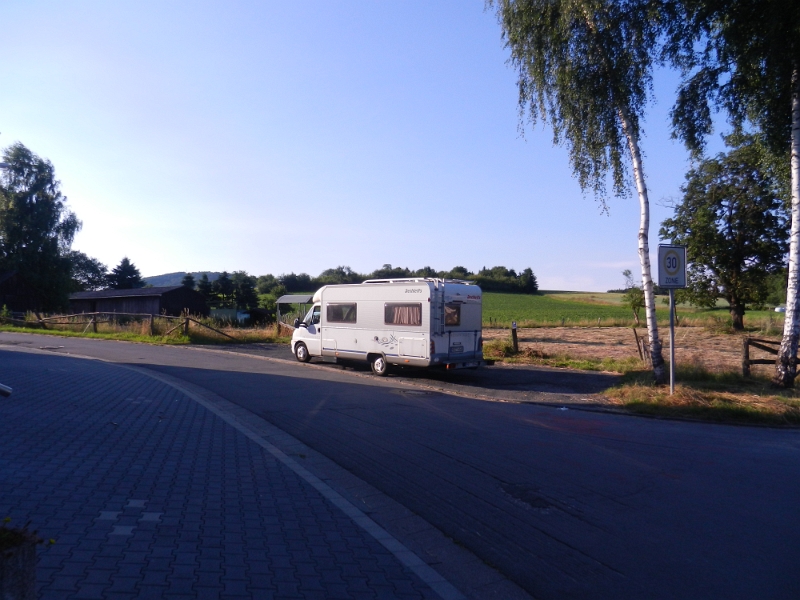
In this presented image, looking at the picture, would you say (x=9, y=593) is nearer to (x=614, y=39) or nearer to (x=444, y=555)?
(x=444, y=555)

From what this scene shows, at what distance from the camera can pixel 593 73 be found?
14445 millimetres

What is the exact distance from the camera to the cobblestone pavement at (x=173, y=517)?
433 cm

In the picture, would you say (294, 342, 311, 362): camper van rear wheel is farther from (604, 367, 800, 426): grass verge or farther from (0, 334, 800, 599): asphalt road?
(604, 367, 800, 426): grass verge

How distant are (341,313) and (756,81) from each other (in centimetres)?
1265

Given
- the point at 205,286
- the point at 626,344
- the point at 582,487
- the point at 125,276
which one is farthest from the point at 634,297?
the point at 125,276

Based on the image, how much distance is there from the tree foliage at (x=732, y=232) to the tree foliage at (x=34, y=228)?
46205mm

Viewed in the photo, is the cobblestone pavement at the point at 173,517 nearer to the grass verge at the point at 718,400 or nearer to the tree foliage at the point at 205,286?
the grass verge at the point at 718,400

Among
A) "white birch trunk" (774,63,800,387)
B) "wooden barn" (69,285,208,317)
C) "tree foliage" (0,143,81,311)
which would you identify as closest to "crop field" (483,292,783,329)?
"white birch trunk" (774,63,800,387)

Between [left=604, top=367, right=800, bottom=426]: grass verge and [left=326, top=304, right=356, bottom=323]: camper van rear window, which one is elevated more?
[left=326, top=304, right=356, bottom=323]: camper van rear window

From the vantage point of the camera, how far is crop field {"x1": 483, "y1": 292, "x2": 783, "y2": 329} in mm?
45000

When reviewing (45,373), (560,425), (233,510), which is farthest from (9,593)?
(45,373)

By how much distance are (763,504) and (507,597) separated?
353cm

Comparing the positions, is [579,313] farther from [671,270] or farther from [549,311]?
[671,270]

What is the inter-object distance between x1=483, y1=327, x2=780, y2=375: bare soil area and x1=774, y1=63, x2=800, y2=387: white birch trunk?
231cm
